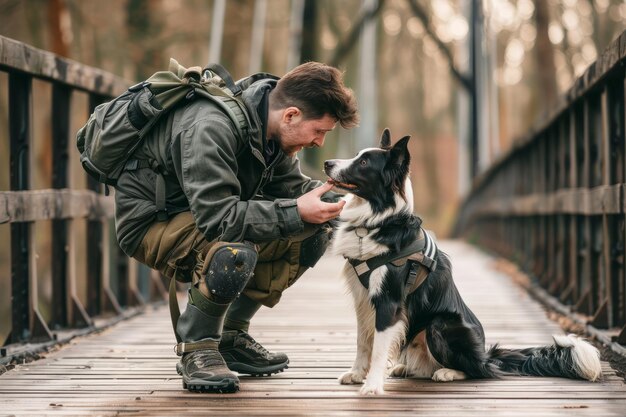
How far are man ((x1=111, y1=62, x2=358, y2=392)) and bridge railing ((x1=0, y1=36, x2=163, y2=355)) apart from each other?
0.90 meters

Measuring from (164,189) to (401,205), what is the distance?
0.98m

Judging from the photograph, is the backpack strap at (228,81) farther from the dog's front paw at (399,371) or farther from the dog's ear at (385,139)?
the dog's front paw at (399,371)

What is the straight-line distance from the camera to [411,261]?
411cm

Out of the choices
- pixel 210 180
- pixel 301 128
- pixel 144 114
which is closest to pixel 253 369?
pixel 210 180

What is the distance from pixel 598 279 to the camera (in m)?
6.02

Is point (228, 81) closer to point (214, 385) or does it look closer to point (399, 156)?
point (399, 156)

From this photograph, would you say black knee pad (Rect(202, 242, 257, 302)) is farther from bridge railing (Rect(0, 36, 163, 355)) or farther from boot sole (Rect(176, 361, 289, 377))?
bridge railing (Rect(0, 36, 163, 355))

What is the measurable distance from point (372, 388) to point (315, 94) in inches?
47.0

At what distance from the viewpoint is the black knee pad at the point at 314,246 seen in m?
4.38

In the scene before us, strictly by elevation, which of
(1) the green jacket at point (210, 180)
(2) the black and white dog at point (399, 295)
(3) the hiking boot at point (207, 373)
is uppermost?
(1) the green jacket at point (210, 180)

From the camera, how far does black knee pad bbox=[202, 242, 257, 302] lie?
154 inches

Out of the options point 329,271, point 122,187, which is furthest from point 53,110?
point 329,271

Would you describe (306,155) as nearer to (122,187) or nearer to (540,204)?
(540,204)

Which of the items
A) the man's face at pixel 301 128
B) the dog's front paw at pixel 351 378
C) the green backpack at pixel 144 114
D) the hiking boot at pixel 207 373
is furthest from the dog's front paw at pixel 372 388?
the green backpack at pixel 144 114
